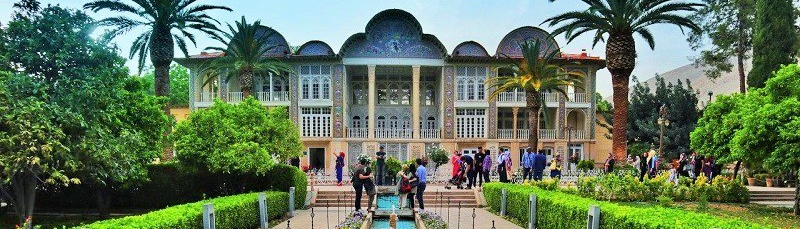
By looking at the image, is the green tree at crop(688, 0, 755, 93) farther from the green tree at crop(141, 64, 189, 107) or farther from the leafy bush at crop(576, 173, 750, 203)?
the green tree at crop(141, 64, 189, 107)

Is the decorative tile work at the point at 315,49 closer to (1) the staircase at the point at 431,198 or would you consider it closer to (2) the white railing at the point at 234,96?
(2) the white railing at the point at 234,96

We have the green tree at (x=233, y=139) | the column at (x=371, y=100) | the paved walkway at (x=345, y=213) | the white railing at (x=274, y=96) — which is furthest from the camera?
the white railing at (x=274, y=96)

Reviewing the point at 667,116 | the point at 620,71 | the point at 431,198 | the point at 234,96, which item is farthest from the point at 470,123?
the point at 431,198

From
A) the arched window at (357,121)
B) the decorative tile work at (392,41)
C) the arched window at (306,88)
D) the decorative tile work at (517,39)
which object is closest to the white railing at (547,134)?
the decorative tile work at (517,39)

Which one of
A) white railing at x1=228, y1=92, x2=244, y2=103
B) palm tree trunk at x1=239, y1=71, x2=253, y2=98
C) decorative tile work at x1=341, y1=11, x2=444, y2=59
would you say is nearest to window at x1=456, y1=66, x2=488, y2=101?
decorative tile work at x1=341, y1=11, x2=444, y2=59

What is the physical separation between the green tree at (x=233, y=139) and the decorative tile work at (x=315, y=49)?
17144 millimetres

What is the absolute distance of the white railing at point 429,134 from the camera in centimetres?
3631

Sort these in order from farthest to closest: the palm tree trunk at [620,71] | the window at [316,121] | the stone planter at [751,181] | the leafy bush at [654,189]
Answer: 1. the window at [316,121]
2. the stone planter at [751,181]
3. the palm tree trunk at [620,71]
4. the leafy bush at [654,189]

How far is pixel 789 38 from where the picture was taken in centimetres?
2739

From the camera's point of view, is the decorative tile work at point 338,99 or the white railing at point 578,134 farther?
the white railing at point 578,134

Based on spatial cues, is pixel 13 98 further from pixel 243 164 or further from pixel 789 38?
pixel 789 38

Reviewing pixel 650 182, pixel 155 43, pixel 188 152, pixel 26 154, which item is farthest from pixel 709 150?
pixel 155 43

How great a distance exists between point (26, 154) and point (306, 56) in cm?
2363

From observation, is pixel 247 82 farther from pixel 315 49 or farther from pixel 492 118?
pixel 492 118
